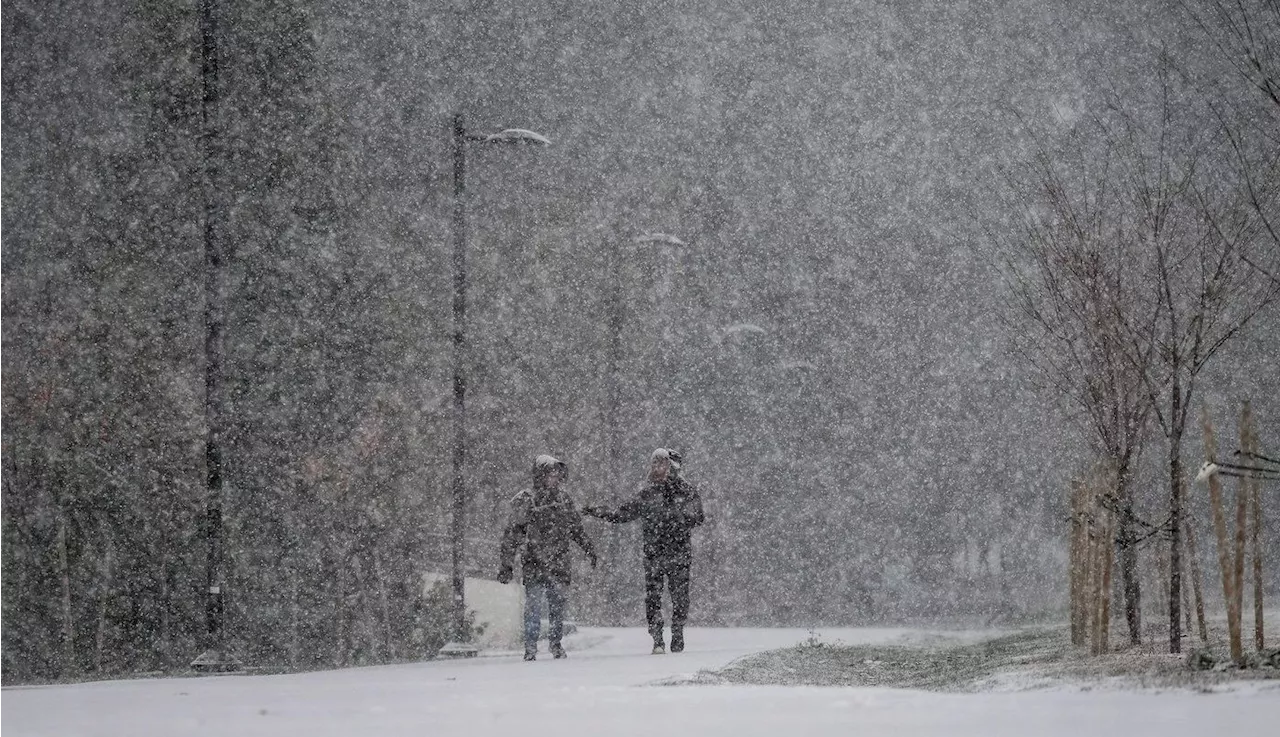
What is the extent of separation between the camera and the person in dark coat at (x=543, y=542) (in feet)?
46.7

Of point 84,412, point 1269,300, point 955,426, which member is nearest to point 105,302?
point 84,412

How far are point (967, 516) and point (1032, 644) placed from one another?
27.3 m

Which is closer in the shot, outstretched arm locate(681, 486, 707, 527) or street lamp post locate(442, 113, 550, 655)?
outstretched arm locate(681, 486, 707, 527)

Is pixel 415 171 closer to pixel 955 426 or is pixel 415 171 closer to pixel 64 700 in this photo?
pixel 64 700

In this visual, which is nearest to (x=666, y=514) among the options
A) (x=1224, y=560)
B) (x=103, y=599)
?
(x=103, y=599)

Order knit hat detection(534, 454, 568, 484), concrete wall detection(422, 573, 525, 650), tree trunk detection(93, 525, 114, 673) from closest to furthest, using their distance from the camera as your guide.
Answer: knit hat detection(534, 454, 568, 484) < tree trunk detection(93, 525, 114, 673) < concrete wall detection(422, 573, 525, 650)

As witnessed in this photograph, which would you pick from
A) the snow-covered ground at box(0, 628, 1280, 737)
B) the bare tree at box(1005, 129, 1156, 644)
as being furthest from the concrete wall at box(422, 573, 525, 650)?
the bare tree at box(1005, 129, 1156, 644)

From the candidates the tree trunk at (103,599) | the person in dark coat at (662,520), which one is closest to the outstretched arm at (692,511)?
the person in dark coat at (662,520)

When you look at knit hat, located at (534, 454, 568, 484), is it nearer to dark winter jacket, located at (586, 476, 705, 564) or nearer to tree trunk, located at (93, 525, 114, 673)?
dark winter jacket, located at (586, 476, 705, 564)

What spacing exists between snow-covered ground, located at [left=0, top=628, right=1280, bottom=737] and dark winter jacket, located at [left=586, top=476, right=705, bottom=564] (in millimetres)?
2396

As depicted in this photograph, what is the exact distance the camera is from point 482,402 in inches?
1156

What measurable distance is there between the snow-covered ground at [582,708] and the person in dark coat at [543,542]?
1826 mm

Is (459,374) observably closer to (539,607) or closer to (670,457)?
(670,457)

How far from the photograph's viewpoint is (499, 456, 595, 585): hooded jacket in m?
14.2
